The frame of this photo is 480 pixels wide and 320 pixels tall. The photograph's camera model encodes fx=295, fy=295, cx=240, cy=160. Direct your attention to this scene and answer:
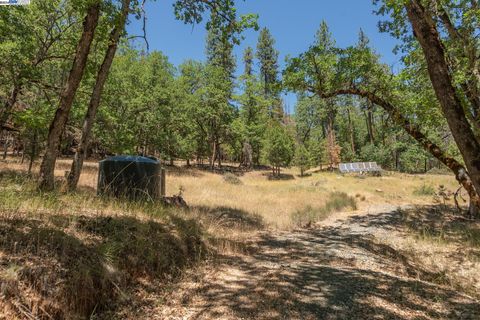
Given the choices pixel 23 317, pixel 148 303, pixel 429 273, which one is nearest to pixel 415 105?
pixel 429 273

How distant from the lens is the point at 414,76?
9.05m

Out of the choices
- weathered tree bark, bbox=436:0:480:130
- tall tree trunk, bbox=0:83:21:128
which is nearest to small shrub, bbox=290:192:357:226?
weathered tree bark, bbox=436:0:480:130

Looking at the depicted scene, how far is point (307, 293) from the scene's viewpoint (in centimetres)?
360

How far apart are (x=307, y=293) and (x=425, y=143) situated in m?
5.29

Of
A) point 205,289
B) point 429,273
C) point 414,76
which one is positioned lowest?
point 429,273

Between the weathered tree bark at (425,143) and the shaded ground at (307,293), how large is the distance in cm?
191

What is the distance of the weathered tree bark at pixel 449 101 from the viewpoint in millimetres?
3150

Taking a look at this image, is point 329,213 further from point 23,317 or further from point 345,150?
point 345,150

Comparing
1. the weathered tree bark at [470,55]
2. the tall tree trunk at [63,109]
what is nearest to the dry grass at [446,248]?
the weathered tree bark at [470,55]

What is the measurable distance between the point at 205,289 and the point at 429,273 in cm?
496

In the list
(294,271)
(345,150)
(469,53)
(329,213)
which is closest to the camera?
(294,271)

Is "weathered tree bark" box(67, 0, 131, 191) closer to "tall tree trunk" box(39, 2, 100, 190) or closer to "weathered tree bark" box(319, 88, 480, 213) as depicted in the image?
"tall tree trunk" box(39, 2, 100, 190)

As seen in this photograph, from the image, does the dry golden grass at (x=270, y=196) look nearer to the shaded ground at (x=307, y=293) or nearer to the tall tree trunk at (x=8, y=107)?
the tall tree trunk at (x=8, y=107)

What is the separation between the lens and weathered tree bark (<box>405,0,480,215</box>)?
315cm
